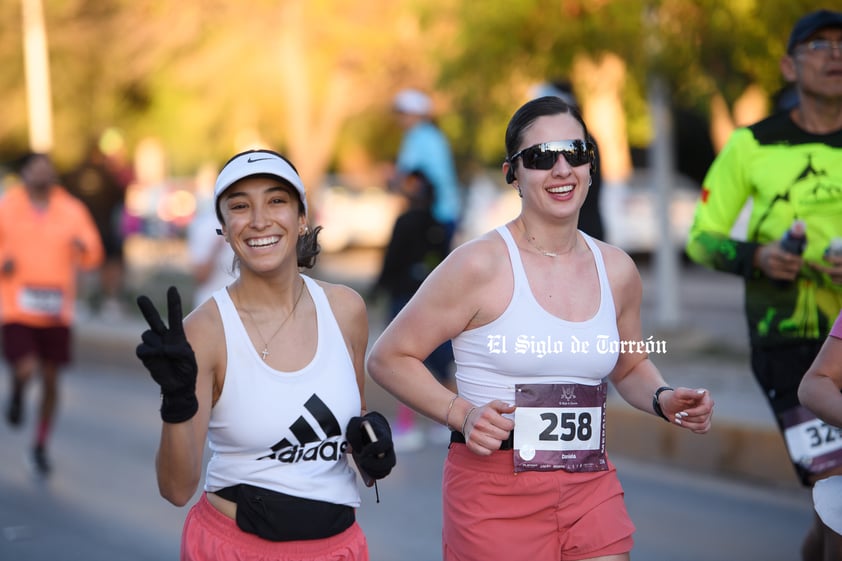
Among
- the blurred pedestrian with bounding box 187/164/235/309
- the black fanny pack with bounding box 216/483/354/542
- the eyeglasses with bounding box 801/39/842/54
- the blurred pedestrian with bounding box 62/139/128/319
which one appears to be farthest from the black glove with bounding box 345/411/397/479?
the blurred pedestrian with bounding box 62/139/128/319

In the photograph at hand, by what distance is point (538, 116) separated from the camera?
372 centimetres

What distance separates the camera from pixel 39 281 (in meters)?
8.92

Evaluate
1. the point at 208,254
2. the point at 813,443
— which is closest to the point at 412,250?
the point at 208,254

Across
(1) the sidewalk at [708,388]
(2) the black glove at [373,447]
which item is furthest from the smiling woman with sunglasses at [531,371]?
(1) the sidewalk at [708,388]

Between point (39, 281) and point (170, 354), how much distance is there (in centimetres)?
626

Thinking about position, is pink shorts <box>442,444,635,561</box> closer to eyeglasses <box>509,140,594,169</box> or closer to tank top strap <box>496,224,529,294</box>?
tank top strap <box>496,224,529,294</box>

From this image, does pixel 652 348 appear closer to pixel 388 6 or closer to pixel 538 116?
pixel 538 116

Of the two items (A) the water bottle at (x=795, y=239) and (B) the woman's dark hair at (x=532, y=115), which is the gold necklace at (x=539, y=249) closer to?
(B) the woman's dark hair at (x=532, y=115)

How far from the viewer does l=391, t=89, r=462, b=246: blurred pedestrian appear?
32.3ft

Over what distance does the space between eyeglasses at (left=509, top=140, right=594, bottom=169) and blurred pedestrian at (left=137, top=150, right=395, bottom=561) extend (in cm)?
69

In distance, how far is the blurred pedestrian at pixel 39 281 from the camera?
8.77 meters

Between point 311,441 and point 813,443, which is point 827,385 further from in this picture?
point 311,441

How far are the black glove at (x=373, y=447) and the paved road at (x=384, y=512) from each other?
3216mm

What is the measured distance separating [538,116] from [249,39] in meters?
19.1
